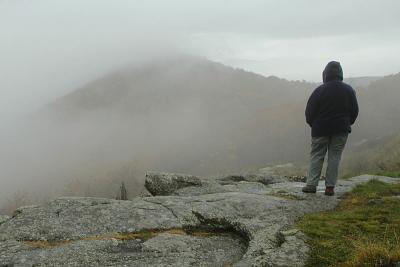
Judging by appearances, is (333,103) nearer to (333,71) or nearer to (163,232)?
(333,71)

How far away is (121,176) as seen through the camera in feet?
459

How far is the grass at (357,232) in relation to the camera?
7122 mm

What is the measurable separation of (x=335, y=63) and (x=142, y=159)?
152 m

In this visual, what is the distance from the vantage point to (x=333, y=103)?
14.1 m

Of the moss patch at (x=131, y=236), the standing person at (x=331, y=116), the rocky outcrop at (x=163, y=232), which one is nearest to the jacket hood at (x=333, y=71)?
the standing person at (x=331, y=116)

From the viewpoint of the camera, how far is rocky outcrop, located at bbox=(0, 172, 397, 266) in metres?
9.12

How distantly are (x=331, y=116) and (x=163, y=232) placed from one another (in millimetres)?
6854

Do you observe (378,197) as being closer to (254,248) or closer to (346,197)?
(346,197)

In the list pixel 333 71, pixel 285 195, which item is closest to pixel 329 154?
pixel 285 195

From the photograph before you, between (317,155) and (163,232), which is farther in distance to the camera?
(317,155)

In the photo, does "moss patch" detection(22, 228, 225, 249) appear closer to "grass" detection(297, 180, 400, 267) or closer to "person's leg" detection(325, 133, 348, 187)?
"grass" detection(297, 180, 400, 267)

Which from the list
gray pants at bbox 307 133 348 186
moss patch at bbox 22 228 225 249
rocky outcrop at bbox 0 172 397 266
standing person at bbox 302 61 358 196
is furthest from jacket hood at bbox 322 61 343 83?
moss patch at bbox 22 228 225 249

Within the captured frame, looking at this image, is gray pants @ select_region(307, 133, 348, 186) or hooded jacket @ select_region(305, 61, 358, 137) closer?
hooded jacket @ select_region(305, 61, 358, 137)

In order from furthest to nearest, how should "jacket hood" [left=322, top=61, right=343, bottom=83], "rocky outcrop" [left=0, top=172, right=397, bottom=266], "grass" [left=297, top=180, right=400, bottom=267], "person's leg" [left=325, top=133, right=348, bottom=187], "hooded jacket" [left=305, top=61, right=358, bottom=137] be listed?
"person's leg" [left=325, top=133, right=348, bottom=187] → "jacket hood" [left=322, top=61, right=343, bottom=83] → "hooded jacket" [left=305, top=61, right=358, bottom=137] → "rocky outcrop" [left=0, top=172, right=397, bottom=266] → "grass" [left=297, top=180, right=400, bottom=267]
